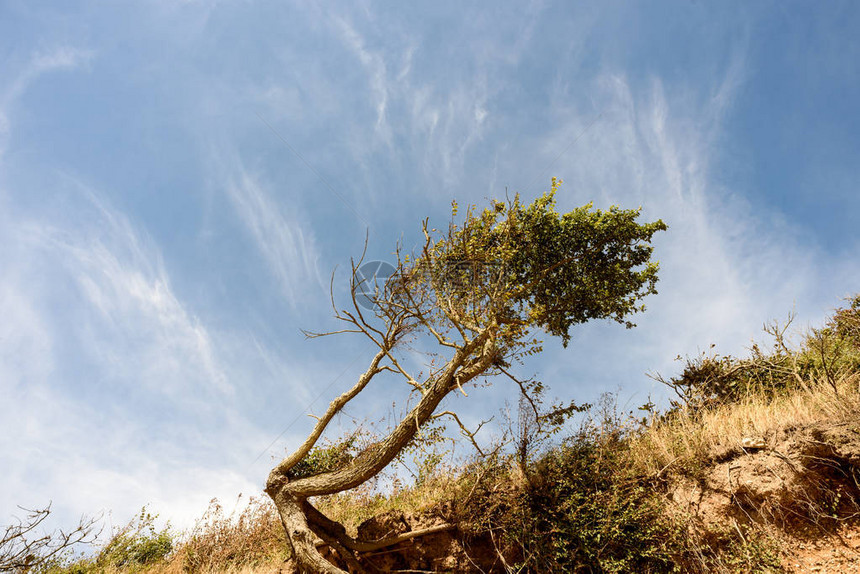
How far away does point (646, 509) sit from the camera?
7352 mm

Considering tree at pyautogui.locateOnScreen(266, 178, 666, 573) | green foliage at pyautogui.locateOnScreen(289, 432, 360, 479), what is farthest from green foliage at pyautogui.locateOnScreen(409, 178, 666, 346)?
green foliage at pyautogui.locateOnScreen(289, 432, 360, 479)

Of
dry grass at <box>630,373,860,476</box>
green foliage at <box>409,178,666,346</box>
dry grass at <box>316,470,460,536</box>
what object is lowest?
dry grass at <box>630,373,860,476</box>

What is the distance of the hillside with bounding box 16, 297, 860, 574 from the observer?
6.69 m

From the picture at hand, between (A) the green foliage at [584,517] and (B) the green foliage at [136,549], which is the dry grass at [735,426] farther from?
(B) the green foliage at [136,549]

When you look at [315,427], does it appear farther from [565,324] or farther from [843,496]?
[843,496]

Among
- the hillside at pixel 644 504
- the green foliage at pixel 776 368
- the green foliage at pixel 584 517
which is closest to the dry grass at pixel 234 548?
the hillside at pixel 644 504

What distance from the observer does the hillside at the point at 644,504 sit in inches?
263

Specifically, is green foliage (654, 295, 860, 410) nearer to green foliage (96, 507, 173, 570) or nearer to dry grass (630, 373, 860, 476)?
dry grass (630, 373, 860, 476)

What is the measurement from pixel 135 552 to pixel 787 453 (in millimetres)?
14451

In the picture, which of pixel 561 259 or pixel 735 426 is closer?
pixel 735 426

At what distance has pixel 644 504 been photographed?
24.6 feet

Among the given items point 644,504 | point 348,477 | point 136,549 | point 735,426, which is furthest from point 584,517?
point 136,549

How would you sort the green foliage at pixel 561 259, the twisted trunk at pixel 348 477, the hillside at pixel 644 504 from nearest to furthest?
the hillside at pixel 644 504 → the twisted trunk at pixel 348 477 → the green foliage at pixel 561 259

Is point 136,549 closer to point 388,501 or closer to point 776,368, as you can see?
point 388,501
